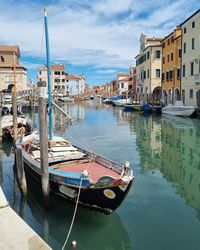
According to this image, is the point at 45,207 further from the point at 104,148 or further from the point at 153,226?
the point at 104,148

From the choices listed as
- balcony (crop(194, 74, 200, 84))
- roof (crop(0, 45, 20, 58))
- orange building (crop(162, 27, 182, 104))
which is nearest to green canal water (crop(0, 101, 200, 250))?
balcony (crop(194, 74, 200, 84))

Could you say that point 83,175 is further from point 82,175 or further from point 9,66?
point 9,66

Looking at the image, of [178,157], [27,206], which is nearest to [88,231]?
[27,206]

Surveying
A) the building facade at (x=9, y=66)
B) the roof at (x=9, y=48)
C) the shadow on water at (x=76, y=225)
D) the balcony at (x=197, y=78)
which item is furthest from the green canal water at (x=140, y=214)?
the roof at (x=9, y=48)

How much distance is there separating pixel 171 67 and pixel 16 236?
39.0 meters

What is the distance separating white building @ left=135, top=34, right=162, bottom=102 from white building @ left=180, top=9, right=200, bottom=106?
10.1 m

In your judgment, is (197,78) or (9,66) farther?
(9,66)

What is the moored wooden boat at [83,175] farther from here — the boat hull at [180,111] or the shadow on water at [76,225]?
the boat hull at [180,111]

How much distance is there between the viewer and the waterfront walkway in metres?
4.39

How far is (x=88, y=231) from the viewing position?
650 cm

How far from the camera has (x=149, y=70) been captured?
158ft

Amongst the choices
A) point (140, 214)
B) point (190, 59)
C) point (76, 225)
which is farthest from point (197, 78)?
point (76, 225)

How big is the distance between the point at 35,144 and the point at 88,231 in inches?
217

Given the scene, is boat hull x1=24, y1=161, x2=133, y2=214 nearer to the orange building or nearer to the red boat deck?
the red boat deck
